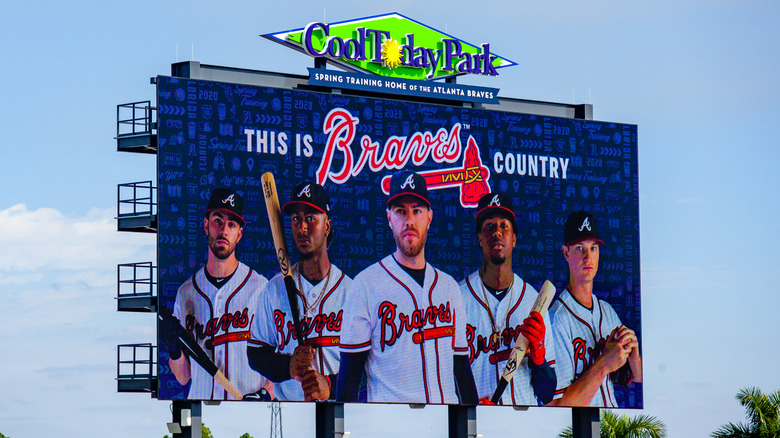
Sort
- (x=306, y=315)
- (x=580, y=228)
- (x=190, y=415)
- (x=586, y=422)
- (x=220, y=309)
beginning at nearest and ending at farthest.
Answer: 1. (x=220, y=309)
2. (x=190, y=415)
3. (x=306, y=315)
4. (x=580, y=228)
5. (x=586, y=422)

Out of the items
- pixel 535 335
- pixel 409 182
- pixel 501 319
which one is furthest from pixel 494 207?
pixel 535 335

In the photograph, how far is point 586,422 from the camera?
50.7 meters

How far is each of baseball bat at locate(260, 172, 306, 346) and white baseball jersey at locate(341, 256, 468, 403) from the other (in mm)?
1405

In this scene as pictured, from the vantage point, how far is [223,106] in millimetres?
44438

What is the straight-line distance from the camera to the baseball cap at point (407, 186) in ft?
154

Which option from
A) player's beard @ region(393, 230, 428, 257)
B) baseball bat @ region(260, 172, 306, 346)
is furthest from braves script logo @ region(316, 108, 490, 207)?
baseball bat @ region(260, 172, 306, 346)

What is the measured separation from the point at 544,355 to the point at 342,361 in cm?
661

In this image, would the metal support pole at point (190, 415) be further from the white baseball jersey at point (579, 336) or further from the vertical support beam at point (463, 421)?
the white baseball jersey at point (579, 336)

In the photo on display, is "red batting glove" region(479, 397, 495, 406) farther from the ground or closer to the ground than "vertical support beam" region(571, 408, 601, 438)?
farther from the ground

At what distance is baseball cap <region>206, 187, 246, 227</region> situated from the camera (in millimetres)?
43812

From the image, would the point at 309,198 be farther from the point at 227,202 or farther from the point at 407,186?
the point at 407,186

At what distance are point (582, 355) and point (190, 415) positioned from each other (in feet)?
39.3

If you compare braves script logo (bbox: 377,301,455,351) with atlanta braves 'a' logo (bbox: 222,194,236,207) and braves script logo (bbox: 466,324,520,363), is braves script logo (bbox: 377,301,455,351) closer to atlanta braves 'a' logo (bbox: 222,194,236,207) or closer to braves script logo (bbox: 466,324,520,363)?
braves script logo (bbox: 466,324,520,363)

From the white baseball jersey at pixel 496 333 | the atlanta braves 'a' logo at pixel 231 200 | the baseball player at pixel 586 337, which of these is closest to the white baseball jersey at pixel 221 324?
the atlanta braves 'a' logo at pixel 231 200
